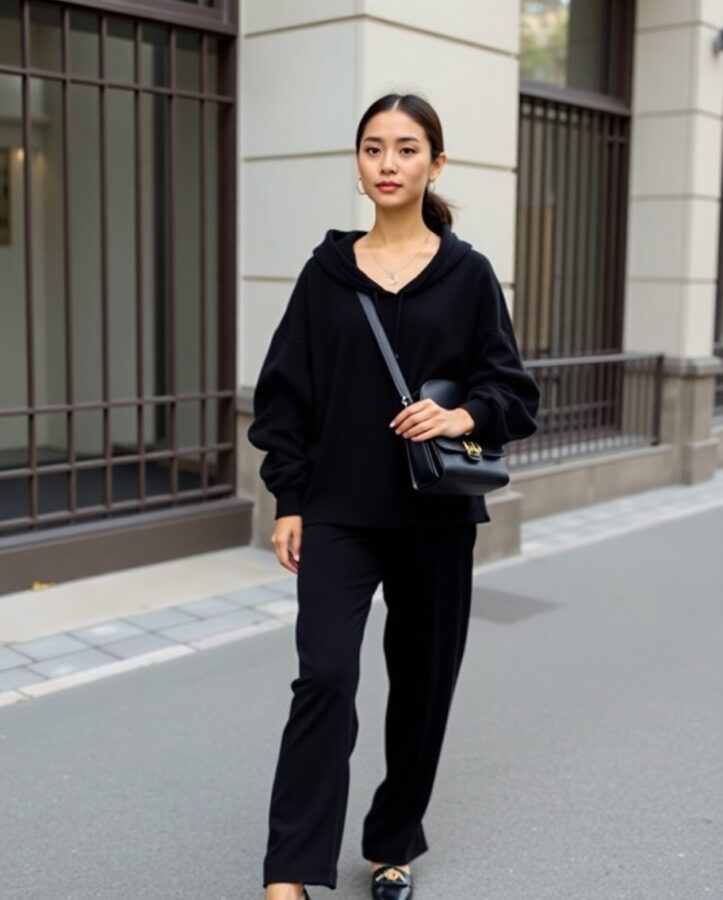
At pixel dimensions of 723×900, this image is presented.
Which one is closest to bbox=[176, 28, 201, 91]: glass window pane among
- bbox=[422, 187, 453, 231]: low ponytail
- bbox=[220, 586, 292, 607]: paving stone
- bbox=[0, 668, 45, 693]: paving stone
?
bbox=[220, 586, 292, 607]: paving stone

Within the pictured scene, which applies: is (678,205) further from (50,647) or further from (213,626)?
(50,647)

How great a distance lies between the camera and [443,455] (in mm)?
2857

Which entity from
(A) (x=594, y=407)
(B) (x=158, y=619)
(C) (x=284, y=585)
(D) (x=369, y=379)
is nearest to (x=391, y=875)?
(D) (x=369, y=379)

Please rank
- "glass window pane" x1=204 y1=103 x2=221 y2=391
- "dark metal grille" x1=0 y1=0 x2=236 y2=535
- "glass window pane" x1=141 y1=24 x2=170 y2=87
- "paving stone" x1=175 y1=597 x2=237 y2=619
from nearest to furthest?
"paving stone" x1=175 y1=597 x2=237 y2=619 → "dark metal grille" x1=0 y1=0 x2=236 y2=535 → "glass window pane" x1=204 y1=103 x2=221 y2=391 → "glass window pane" x1=141 y1=24 x2=170 y2=87

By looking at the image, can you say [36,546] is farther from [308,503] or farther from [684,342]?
[684,342]

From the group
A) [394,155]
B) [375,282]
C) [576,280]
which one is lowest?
[375,282]

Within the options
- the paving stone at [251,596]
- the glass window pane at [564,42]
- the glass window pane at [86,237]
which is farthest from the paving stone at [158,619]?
the glass window pane at [564,42]

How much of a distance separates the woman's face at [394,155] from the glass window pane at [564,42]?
261 inches

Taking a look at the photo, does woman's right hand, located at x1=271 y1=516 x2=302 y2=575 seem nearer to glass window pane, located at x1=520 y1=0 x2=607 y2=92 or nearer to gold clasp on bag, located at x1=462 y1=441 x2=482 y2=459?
gold clasp on bag, located at x1=462 y1=441 x2=482 y2=459

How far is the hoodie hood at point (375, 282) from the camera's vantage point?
2955 millimetres

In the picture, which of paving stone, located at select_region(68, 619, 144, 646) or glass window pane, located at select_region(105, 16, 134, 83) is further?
glass window pane, located at select_region(105, 16, 134, 83)

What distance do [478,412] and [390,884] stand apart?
4.31ft

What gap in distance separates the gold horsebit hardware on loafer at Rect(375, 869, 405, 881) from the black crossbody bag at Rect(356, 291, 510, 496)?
1095 millimetres

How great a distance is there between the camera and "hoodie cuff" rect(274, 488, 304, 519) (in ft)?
10.00
